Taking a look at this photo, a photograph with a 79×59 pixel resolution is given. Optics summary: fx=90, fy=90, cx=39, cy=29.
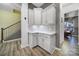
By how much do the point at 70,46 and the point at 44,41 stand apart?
0.50 m

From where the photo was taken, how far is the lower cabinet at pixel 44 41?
1.73 meters

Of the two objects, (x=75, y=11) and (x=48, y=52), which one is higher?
(x=75, y=11)

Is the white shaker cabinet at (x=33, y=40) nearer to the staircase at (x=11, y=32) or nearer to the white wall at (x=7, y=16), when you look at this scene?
the staircase at (x=11, y=32)

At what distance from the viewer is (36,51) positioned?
5.82 ft

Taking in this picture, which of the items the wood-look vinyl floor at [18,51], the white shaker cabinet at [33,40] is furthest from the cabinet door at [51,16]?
the wood-look vinyl floor at [18,51]

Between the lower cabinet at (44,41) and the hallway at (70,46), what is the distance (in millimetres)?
207

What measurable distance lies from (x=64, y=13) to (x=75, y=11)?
8.6 inches

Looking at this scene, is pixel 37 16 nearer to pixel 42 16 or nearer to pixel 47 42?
pixel 42 16

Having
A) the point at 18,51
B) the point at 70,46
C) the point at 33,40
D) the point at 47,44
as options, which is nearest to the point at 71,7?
the point at 70,46

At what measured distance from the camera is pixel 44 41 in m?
1.78

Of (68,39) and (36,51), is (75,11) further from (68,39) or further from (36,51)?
(36,51)

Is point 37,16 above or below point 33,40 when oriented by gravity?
above

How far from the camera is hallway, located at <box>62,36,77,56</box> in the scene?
1.70 meters

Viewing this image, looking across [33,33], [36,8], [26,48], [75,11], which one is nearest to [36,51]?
[26,48]
